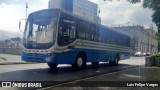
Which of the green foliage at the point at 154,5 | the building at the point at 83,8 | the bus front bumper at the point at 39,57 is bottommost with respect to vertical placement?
the bus front bumper at the point at 39,57

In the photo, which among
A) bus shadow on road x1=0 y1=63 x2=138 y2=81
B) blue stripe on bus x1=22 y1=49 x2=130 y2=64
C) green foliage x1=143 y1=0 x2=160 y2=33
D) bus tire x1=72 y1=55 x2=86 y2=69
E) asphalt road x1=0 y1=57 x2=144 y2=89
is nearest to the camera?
bus shadow on road x1=0 y1=63 x2=138 y2=81

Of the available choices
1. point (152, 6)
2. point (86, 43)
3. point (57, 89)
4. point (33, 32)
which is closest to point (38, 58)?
point (33, 32)

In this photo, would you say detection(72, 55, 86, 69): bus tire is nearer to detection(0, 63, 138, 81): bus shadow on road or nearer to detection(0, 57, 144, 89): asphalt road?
detection(0, 57, 144, 89): asphalt road

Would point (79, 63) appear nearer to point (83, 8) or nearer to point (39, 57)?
point (39, 57)

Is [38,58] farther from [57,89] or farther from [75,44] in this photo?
[57,89]

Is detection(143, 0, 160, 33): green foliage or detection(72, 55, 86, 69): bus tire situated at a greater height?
detection(143, 0, 160, 33): green foliage

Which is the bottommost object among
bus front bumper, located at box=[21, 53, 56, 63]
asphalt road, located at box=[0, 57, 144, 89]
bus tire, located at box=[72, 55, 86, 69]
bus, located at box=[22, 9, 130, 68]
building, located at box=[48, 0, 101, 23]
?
asphalt road, located at box=[0, 57, 144, 89]

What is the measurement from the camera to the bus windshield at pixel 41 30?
40.5 feet

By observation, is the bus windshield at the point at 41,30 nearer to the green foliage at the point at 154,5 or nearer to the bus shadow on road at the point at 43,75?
the bus shadow on road at the point at 43,75

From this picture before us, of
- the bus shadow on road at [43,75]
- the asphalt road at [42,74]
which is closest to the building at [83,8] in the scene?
the asphalt road at [42,74]

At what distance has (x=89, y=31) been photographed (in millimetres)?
15891

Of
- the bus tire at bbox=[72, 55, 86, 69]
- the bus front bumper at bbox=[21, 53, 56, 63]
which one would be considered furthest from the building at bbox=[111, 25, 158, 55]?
the bus front bumper at bbox=[21, 53, 56, 63]

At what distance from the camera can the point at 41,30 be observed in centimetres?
1259

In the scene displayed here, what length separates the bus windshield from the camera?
40.5 feet
